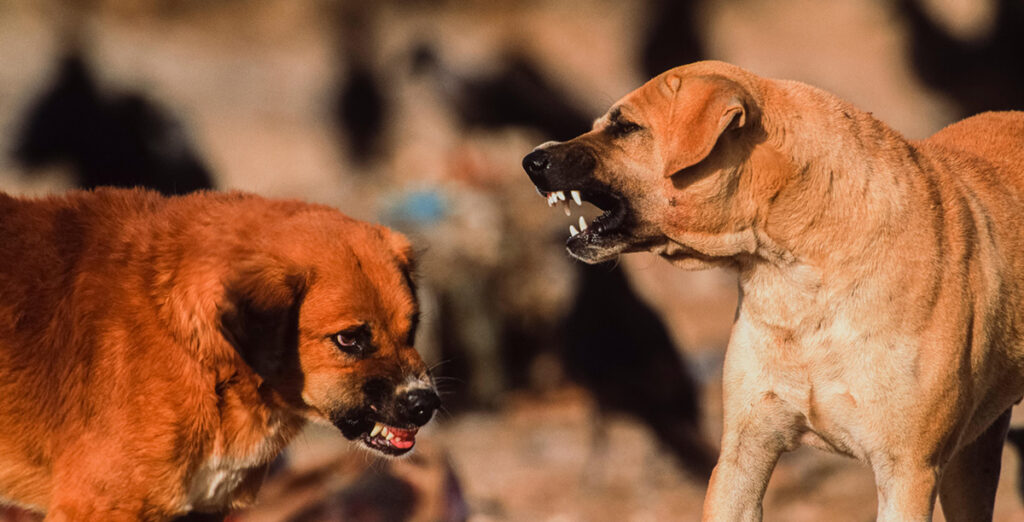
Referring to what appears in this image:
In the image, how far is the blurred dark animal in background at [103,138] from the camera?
1200cm

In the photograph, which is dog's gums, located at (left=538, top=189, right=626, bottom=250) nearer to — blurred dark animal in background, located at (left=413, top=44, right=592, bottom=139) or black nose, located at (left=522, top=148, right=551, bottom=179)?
black nose, located at (left=522, top=148, right=551, bottom=179)

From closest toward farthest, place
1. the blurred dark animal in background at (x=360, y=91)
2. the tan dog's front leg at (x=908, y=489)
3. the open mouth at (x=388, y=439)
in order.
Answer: the tan dog's front leg at (x=908, y=489), the open mouth at (x=388, y=439), the blurred dark animal in background at (x=360, y=91)

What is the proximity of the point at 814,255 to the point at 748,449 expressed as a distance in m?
0.85

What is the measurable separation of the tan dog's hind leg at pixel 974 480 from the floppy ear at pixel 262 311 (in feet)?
11.1

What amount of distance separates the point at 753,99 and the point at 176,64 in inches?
412

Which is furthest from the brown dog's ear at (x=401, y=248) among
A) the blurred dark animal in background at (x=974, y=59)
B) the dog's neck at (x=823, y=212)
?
the blurred dark animal in background at (x=974, y=59)

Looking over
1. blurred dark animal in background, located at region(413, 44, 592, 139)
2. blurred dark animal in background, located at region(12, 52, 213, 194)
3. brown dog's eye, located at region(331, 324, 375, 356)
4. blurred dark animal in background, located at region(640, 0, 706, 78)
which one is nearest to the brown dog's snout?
brown dog's eye, located at region(331, 324, 375, 356)

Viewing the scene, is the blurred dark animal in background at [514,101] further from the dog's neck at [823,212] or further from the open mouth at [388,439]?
the open mouth at [388,439]

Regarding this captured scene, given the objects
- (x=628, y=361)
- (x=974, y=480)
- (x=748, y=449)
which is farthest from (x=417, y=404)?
(x=628, y=361)

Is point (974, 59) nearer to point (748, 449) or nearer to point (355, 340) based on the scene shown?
point (748, 449)

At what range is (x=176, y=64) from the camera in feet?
44.5

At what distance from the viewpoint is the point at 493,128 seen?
45.9 ft

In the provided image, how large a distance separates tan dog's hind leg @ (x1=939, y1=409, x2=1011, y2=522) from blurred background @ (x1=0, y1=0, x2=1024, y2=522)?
4076mm

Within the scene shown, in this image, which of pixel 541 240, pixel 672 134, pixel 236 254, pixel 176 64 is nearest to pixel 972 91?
pixel 541 240
